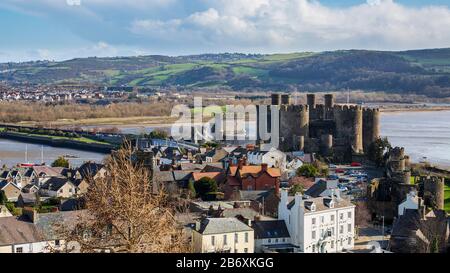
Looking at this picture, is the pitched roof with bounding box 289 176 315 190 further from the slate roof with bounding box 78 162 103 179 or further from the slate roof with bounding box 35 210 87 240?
the slate roof with bounding box 35 210 87 240

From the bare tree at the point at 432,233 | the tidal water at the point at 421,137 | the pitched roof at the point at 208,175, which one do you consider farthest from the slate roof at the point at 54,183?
the tidal water at the point at 421,137

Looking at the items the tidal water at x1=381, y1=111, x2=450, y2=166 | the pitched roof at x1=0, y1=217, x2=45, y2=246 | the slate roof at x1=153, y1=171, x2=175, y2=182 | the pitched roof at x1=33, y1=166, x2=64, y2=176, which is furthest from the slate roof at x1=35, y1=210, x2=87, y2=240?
the tidal water at x1=381, y1=111, x2=450, y2=166

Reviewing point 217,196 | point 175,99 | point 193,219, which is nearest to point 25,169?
point 217,196

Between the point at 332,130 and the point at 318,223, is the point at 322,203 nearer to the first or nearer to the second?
the point at 318,223

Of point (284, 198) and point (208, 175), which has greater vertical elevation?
point (284, 198)

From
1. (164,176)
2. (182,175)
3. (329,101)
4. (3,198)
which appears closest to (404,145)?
(329,101)
